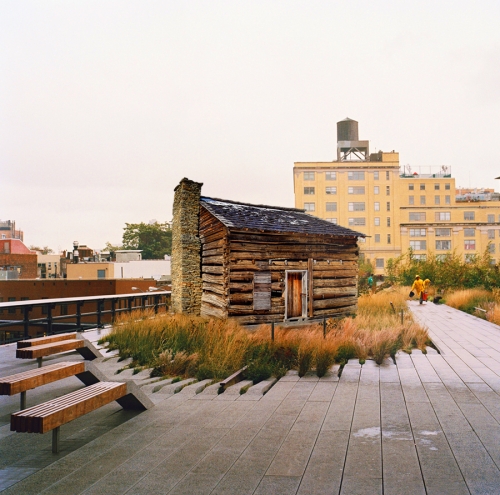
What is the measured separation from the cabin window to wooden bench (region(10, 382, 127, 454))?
10.5 metres

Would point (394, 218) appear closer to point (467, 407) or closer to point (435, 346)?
point (435, 346)

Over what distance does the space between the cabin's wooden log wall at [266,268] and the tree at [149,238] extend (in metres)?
40.8

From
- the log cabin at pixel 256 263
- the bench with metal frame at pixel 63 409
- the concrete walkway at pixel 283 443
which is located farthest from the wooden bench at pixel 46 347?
the log cabin at pixel 256 263

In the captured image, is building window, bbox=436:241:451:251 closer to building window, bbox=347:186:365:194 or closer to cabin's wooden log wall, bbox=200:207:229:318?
building window, bbox=347:186:365:194

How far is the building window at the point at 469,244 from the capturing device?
7350 centimetres

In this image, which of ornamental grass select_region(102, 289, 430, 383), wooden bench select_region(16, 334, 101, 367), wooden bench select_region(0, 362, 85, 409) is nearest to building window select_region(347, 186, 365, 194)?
ornamental grass select_region(102, 289, 430, 383)

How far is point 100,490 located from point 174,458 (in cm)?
83

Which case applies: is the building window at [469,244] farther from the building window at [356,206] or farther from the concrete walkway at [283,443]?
the concrete walkway at [283,443]

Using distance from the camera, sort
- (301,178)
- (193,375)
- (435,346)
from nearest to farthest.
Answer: (193,375), (435,346), (301,178)

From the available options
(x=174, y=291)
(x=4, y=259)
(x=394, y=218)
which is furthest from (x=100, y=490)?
(x=394, y=218)

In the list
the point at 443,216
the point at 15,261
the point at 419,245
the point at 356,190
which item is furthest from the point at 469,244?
the point at 15,261

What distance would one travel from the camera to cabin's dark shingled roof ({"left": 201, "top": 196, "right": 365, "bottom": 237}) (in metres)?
16.3

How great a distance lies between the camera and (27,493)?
12.9 feet

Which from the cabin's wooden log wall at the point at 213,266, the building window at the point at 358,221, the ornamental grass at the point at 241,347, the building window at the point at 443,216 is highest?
the building window at the point at 443,216
